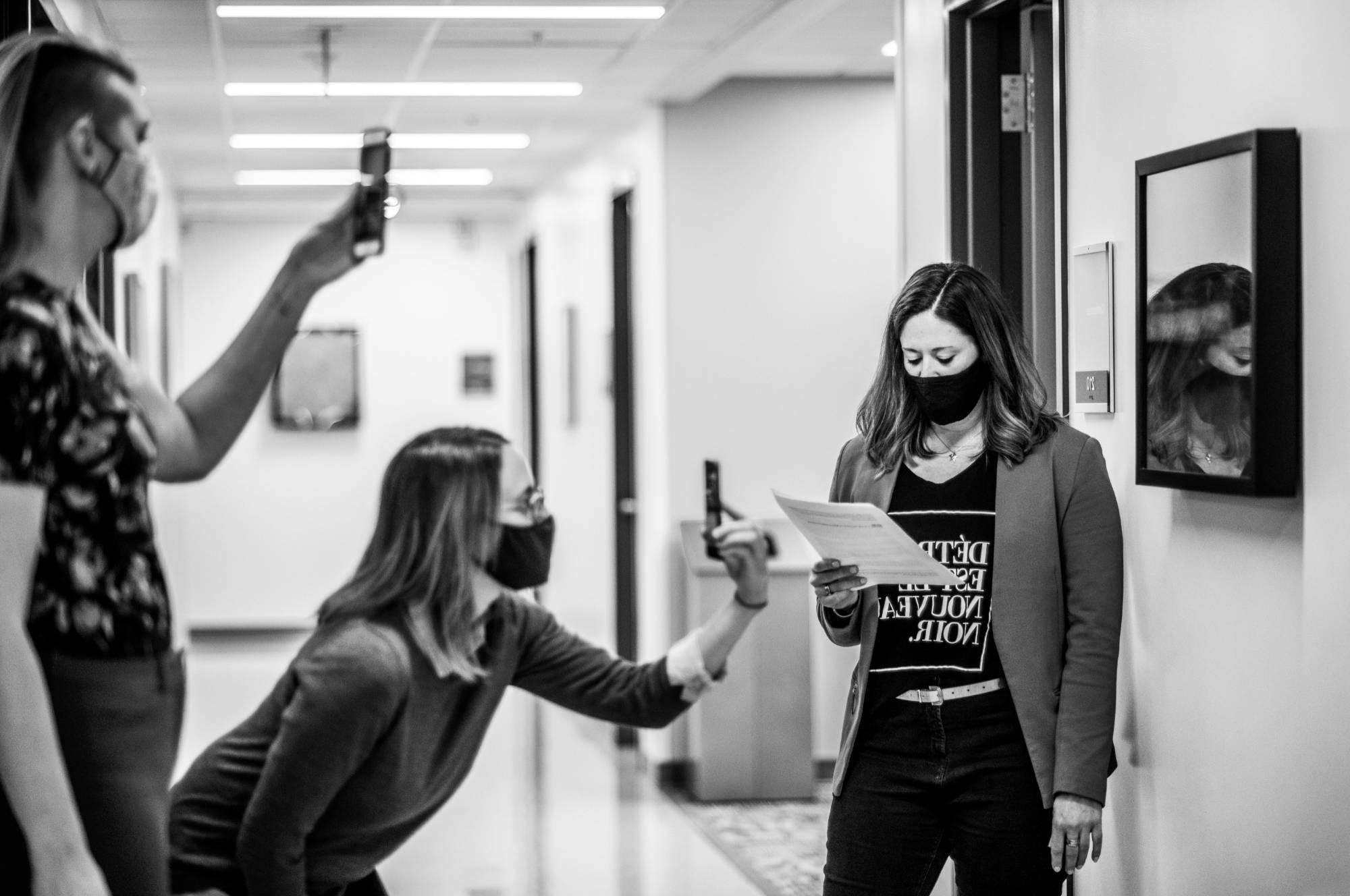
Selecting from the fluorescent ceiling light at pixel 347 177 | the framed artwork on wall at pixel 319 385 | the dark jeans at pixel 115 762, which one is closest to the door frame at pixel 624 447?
the fluorescent ceiling light at pixel 347 177

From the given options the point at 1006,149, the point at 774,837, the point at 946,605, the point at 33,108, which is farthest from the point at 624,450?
the point at 33,108

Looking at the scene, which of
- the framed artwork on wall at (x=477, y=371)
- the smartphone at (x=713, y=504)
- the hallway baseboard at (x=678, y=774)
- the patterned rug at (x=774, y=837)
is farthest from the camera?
the framed artwork on wall at (x=477, y=371)

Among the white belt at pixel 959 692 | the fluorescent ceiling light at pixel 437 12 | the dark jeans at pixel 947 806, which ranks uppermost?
the fluorescent ceiling light at pixel 437 12

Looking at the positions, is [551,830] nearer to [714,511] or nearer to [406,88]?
[406,88]

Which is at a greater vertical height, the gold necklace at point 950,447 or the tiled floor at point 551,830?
the gold necklace at point 950,447

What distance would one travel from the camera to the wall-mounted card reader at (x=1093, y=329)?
2930 mm

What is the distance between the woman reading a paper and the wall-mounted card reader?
42 centimetres

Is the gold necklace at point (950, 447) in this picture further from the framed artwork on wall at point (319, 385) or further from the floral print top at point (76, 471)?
the framed artwork on wall at point (319, 385)

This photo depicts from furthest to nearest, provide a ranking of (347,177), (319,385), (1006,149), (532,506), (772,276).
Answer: (319,385), (347,177), (772,276), (1006,149), (532,506)

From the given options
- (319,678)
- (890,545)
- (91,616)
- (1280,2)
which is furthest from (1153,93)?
(91,616)

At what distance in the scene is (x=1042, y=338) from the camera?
355cm

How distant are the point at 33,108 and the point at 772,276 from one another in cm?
518

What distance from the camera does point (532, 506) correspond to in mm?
2258

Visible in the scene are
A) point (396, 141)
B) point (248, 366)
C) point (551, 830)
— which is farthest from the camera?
point (396, 141)
